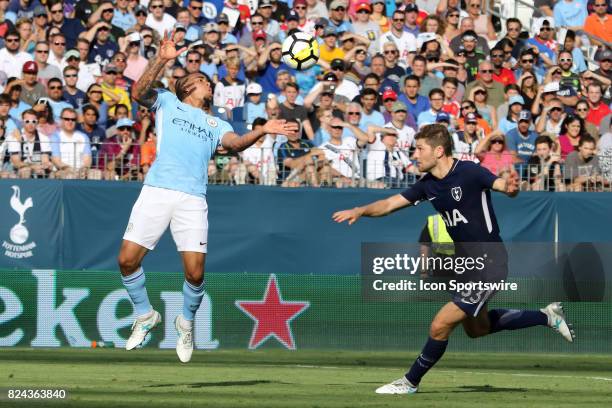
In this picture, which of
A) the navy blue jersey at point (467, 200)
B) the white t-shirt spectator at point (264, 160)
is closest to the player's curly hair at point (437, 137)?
the navy blue jersey at point (467, 200)

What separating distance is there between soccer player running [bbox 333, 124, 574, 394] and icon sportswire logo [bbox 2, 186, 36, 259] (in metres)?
9.19

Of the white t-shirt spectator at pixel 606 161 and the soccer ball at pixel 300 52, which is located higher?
the soccer ball at pixel 300 52

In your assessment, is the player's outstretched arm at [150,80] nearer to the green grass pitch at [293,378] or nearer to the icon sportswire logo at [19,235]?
the green grass pitch at [293,378]

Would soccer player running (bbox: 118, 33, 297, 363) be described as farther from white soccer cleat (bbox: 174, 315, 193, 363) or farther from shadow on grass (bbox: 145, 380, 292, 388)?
shadow on grass (bbox: 145, 380, 292, 388)

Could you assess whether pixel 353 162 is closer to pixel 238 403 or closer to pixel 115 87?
Answer: pixel 115 87

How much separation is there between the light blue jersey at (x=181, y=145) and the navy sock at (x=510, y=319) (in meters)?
2.89

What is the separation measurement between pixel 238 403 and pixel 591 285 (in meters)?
10.0

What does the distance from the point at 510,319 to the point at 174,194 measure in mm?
3250

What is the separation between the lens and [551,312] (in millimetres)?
11633

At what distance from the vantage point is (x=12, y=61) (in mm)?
20922

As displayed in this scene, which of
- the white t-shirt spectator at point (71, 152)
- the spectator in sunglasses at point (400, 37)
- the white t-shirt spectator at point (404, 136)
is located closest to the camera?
the white t-shirt spectator at point (71, 152)

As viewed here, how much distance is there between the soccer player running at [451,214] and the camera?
10719mm

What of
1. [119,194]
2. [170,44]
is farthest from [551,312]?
[119,194]

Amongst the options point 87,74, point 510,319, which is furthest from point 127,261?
point 87,74
